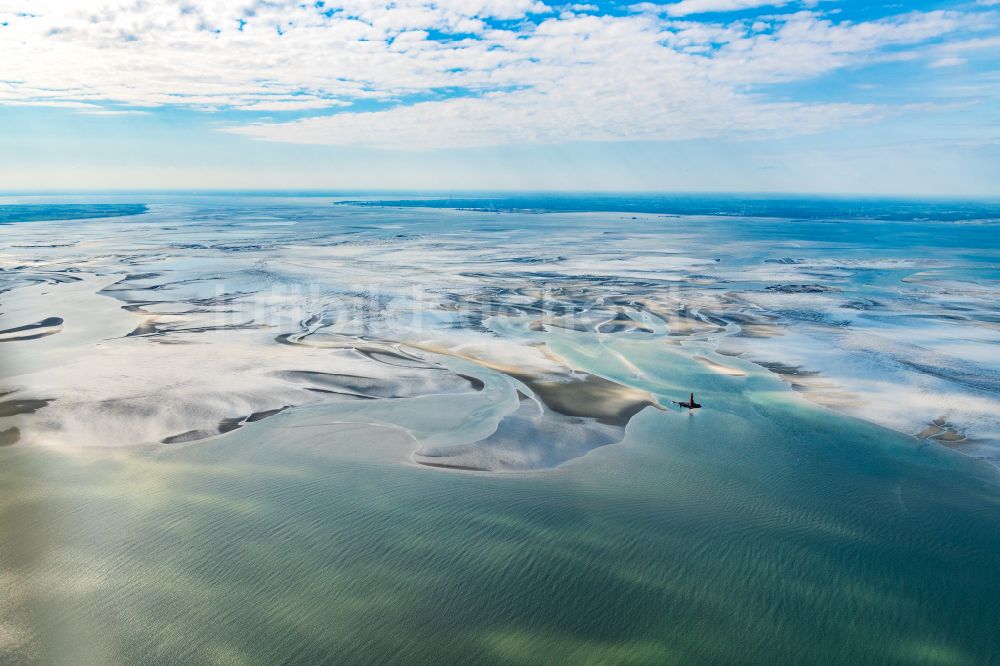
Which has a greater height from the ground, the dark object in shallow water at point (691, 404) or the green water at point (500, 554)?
the dark object in shallow water at point (691, 404)

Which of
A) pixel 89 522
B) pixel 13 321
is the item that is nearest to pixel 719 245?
pixel 13 321

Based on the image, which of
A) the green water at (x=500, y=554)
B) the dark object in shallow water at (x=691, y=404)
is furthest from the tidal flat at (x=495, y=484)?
the dark object in shallow water at (x=691, y=404)

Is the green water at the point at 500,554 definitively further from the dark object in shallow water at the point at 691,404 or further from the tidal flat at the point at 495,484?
the dark object in shallow water at the point at 691,404

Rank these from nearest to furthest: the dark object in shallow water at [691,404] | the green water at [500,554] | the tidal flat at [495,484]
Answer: the green water at [500,554] < the tidal flat at [495,484] < the dark object in shallow water at [691,404]

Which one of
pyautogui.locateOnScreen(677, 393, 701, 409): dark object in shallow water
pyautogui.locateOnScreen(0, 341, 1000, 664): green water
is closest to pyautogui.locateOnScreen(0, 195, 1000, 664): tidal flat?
pyautogui.locateOnScreen(0, 341, 1000, 664): green water

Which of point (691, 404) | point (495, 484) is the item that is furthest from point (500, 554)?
point (691, 404)

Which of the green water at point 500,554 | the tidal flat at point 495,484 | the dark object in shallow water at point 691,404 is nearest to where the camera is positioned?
the green water at point 500,554

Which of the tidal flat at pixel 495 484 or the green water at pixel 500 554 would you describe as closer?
the green water at pixel 500 554

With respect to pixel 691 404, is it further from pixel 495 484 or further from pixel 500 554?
pixel 500 554
